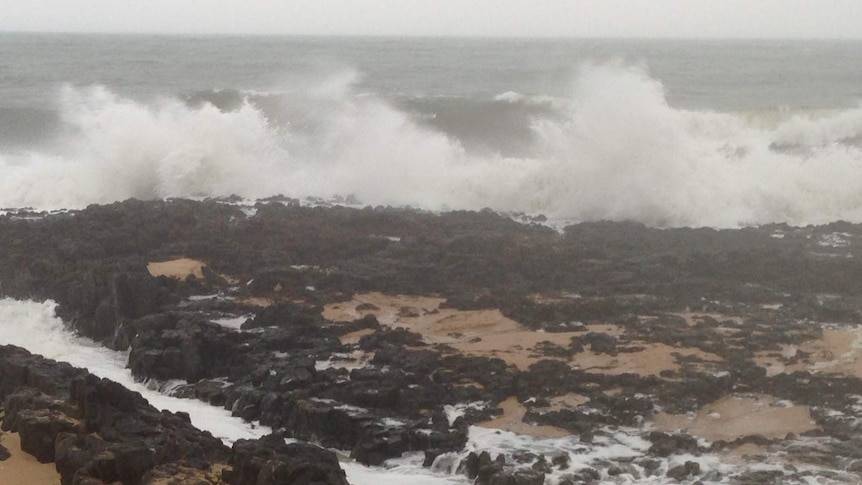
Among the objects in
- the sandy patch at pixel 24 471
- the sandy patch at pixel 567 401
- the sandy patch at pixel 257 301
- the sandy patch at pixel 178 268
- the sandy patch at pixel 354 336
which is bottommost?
the sandy patch at pixel 257 301

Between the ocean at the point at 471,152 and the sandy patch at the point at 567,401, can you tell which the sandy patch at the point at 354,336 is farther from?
the ocean at the point at 471,152

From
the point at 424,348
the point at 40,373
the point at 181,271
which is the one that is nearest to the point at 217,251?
the point at 181,271

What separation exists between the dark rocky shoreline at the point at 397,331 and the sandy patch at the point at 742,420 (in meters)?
0.15

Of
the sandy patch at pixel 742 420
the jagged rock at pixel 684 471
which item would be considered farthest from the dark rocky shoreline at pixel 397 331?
the sandy patch at pixel 742 420

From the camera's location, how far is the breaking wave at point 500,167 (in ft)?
66.6

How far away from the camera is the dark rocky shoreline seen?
8391mm

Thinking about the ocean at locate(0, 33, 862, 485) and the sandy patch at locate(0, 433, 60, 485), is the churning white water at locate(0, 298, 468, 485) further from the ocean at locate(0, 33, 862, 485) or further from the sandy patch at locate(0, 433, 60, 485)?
the sandy patch at locate(0, 433, 60, 485)

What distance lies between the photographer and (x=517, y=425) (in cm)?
955

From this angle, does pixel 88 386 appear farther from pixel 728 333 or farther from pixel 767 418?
pixel 728 333

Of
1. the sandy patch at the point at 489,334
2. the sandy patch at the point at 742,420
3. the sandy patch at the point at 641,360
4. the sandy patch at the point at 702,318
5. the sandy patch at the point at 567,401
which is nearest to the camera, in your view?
the sandy patch at the point at 742,420

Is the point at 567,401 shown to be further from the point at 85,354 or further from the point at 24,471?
the point at 85,354

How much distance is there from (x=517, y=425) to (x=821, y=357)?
160 inches

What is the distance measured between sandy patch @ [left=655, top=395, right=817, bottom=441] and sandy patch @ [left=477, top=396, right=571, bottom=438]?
102 centimetres

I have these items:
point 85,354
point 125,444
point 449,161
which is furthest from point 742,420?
point 449,161
